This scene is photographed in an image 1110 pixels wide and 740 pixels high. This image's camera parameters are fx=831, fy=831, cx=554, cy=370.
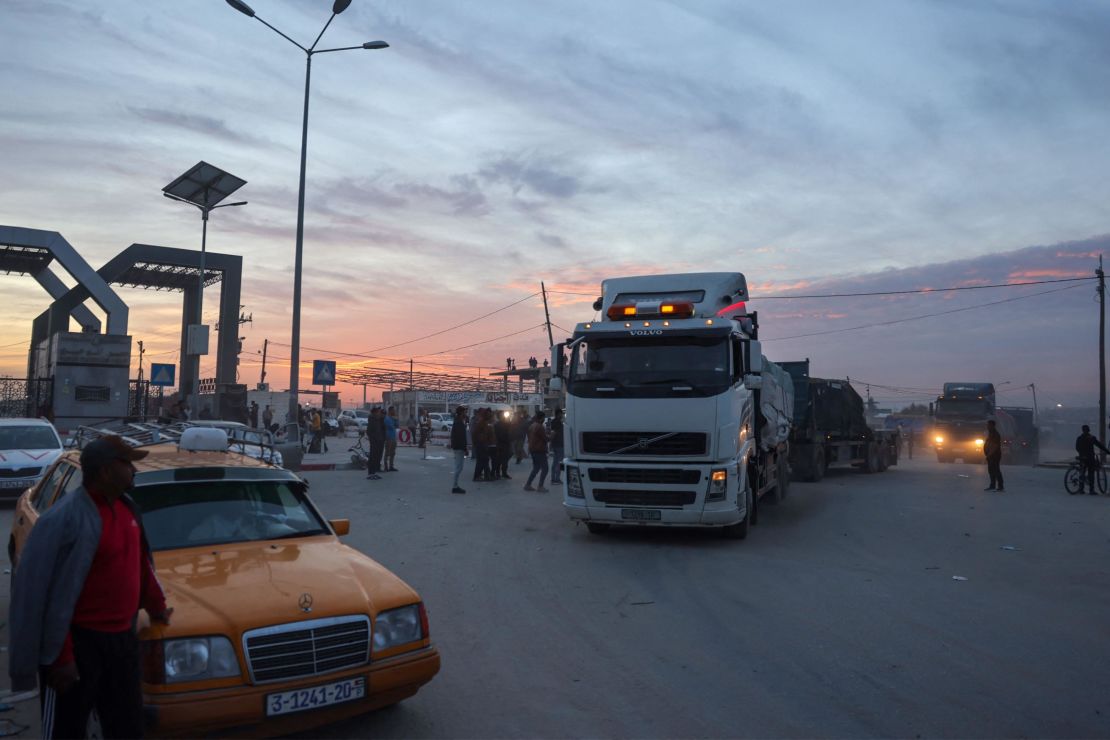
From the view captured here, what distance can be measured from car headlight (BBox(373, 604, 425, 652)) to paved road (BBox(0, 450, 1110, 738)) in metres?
0.53

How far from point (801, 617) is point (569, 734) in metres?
3.58

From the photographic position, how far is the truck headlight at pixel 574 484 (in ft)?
38.7

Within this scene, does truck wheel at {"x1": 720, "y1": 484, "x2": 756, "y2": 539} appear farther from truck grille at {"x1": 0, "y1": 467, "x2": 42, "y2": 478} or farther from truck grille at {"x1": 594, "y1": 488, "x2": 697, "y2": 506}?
truck grille at {"x1": 0, "y1": 467, "x2": 42, "y2": 478}

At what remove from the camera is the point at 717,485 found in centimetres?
1122

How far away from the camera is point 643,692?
5.56 meters

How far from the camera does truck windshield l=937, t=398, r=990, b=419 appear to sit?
35000 millimetres

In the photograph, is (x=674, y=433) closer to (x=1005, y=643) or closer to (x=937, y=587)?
(x=937, y=587)

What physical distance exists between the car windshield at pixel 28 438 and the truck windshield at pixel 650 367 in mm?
10602

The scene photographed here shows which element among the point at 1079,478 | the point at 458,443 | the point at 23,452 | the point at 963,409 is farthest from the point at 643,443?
the point at 963,409

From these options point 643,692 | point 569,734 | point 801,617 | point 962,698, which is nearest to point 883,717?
point 962,698

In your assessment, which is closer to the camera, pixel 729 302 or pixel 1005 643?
pixel 1005 643

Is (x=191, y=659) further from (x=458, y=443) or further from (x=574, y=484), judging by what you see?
(x=458, y=443)

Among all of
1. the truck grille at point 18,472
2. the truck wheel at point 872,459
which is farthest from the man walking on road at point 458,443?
the truck wheel at point 872,459

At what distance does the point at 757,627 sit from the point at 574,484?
486 cm
